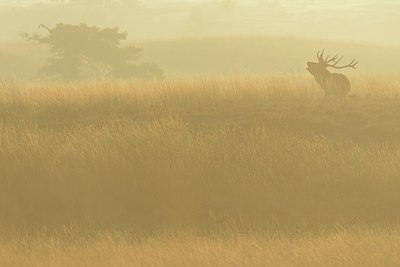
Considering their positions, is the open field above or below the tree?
below

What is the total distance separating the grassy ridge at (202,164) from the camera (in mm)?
14398

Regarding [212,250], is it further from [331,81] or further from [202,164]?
[331,81]

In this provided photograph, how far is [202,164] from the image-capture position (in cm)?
1534

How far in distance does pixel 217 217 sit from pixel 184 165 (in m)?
1.52

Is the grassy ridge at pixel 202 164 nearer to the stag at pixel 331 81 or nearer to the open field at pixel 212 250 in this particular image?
Result: the stag at pixel 331 81

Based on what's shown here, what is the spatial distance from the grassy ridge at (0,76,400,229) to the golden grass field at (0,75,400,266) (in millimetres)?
25

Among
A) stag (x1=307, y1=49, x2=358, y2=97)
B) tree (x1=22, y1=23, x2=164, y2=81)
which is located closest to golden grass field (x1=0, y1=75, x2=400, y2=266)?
stag (x1=307, y1=49, x2=358, y2=97)

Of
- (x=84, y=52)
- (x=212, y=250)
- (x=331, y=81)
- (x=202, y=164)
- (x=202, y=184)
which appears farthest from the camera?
(x=84, y=52)

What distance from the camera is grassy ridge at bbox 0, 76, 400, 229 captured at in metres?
14.4

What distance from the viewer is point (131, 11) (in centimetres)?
9688

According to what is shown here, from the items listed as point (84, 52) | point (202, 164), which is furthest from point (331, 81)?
point (84, 52)

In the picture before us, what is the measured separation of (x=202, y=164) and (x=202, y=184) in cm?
51

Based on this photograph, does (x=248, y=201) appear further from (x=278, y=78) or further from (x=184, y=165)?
(x=278, y=78)

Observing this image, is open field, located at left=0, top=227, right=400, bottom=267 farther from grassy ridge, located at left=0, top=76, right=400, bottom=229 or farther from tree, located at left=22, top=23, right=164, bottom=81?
tree, located at left=22, top=23, right=164, bottom=81
